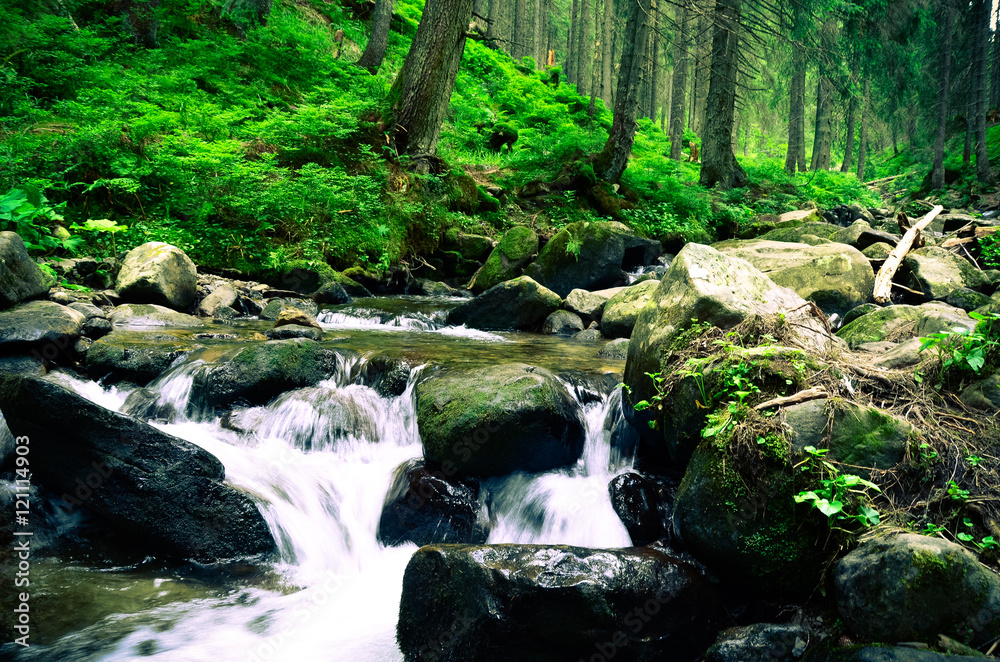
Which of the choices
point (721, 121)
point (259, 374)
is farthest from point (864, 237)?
point (259, 374)

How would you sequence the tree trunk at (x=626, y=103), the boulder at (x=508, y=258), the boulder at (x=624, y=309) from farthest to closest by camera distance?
1. the tree trunk at (x=626, y=103)
2. the boulder at (x=508, y=258)
3. the boulder at (x=624, y=309)

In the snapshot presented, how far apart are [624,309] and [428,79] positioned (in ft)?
23.4

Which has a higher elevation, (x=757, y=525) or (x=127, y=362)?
(x=127, y=362)

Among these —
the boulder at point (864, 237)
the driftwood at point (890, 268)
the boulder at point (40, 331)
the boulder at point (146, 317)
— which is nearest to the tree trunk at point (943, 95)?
the boulder at point (864, 237)

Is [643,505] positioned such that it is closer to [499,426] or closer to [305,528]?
[499,426]

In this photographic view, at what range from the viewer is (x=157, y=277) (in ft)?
26.0

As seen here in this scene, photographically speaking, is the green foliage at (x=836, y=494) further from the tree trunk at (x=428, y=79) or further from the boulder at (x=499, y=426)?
the tree trunk at (x=428, y=79)

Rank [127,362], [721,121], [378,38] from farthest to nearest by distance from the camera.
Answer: [378,38]
[721,121]
[127,362]

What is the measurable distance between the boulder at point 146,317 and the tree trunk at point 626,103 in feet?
36.2

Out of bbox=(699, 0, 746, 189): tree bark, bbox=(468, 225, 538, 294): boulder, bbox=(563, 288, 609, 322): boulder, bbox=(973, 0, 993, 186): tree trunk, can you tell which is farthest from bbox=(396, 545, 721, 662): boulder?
bbox=(973, 0, 993, 186): tree trunk

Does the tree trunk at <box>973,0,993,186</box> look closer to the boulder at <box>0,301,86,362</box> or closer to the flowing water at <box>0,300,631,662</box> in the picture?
the flowing water at <box>0,300,631,662</box>

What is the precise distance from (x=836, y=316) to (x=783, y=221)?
696 centimetres

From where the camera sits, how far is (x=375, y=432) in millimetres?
5184

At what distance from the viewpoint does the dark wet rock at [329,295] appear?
949cm
